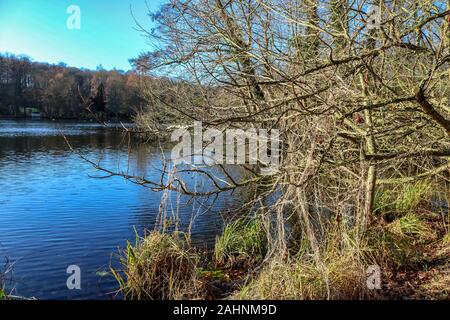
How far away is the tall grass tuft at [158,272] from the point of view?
561cm

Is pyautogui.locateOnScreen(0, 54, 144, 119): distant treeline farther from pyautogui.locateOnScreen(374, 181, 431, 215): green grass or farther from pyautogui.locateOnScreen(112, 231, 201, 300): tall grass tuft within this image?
pyautogui.locateOnScreen(112, 231, 201, 300): tall grass tuft

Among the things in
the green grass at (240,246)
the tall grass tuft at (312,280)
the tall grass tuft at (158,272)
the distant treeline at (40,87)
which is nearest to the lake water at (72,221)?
the tall grass tuft at (158,272)

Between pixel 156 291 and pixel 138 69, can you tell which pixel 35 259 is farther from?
pixel 138 69

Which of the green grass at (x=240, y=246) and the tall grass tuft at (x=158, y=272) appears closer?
the tall grass tuft at (x=158, y=272)

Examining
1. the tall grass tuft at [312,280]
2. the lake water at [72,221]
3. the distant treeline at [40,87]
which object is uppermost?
the distant treeline at [40,87]

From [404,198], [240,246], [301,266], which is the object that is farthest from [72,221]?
[404,198]

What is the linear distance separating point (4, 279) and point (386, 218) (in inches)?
269

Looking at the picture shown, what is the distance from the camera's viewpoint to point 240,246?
7.38 m

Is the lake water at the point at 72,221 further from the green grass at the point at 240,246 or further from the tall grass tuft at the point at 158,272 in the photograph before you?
the green grass at the point at 240,246

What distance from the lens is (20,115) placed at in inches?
2469

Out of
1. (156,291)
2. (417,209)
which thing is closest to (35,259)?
(156,291)

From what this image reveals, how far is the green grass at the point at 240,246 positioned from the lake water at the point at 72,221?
3.32 ft

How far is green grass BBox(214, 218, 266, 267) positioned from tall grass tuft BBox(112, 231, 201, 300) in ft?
4.01

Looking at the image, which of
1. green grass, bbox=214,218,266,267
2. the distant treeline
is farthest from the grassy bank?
the distant treeline
